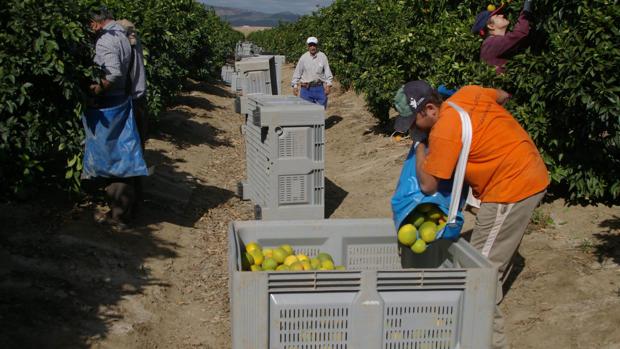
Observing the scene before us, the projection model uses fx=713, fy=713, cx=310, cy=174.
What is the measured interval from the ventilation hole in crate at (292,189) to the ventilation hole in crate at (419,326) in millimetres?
3874

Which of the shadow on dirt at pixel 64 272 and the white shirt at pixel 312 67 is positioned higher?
the white shirt at pixel 312 67

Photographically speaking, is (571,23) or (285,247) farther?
(571,23)

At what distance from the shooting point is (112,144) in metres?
6.25

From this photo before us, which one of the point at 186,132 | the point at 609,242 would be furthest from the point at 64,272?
the point at 186,132

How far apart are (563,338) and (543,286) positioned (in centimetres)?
81

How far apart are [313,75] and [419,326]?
35.3 feet

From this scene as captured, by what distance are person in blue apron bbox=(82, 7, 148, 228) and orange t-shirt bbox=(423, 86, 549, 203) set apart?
322 cm

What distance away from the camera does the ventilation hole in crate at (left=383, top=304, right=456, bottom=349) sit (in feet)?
11.0

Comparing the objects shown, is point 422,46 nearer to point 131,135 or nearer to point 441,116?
point 131,135

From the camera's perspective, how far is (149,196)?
8.20 metres

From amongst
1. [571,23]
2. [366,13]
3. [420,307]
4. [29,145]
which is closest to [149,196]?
[29,145]

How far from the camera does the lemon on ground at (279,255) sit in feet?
13.5

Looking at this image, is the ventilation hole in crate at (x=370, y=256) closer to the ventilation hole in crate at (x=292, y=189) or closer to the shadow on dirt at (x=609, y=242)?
the shadow on dirt at (x=609, y=242)

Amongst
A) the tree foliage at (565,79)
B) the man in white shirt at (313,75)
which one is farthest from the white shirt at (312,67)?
the tree foliage at (565,79)
